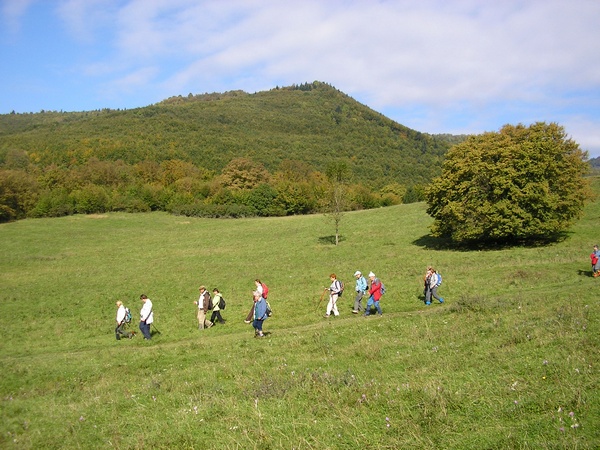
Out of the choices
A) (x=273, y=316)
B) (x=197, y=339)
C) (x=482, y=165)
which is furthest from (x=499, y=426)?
(x=482, y=165)

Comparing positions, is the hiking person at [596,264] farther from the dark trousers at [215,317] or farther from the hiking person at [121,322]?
the hiking person at [121,322]

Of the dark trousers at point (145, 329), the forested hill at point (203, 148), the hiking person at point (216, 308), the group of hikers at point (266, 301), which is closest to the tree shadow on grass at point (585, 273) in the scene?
the group of hikers at point (266, 301)

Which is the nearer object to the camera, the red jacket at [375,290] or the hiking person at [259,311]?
the hiking person at [259,311]

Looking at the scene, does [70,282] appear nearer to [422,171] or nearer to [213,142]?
[213,142]

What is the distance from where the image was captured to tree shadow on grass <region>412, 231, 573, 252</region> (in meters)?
38.0

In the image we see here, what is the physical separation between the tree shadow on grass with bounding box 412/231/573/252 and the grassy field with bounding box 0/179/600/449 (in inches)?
205

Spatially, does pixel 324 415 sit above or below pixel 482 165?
below

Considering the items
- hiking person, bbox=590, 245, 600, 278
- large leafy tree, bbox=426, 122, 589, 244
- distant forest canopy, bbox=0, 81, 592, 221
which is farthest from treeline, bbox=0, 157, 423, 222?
hiking person, bbox=590, 245, 600, 278

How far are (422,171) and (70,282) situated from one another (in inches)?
5623

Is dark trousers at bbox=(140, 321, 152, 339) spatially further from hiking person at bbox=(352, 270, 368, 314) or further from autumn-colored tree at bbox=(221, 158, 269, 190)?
autumn-colored tree at bbox=(221, 158, 269, 190)

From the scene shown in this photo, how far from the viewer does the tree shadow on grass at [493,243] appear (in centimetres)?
3800

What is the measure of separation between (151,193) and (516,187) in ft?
257

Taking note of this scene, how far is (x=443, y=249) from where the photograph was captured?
4062cm

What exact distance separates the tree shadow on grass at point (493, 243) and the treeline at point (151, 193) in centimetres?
3677
